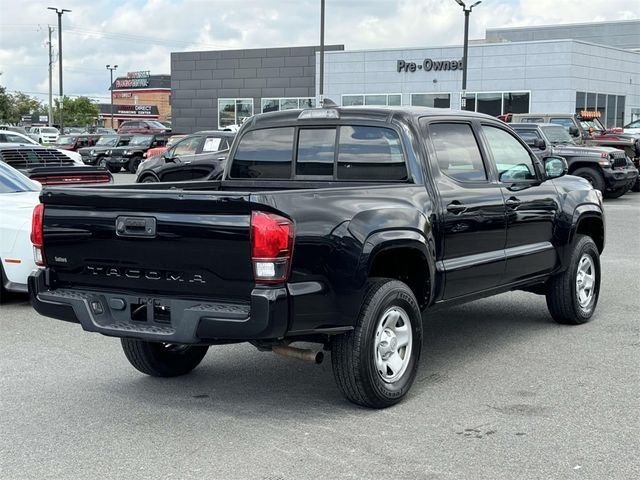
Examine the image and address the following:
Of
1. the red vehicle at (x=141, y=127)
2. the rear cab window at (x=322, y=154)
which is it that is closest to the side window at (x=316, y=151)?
the rear cab window at (x=322, y=154)

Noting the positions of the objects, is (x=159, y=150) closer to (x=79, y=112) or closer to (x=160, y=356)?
(x=160, y=356)

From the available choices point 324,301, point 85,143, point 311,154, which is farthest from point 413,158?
point 85,143

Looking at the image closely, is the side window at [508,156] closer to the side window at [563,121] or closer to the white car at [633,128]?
the side window at [563,121]

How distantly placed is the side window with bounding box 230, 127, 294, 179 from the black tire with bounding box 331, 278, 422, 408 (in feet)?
5.31

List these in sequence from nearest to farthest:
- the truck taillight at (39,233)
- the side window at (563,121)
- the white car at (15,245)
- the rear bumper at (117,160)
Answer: the truck taillight at (39,233), the white car at (15,245), the side window at (563,121), the rear bumper at (117,160)

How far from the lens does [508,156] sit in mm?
7188

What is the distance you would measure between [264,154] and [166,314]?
2154 millimetres

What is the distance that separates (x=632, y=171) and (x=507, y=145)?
15.0 m

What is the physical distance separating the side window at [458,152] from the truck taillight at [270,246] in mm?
1885

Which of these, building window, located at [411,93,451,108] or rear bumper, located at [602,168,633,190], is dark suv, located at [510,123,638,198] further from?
building window, located at [411,93,451,108]

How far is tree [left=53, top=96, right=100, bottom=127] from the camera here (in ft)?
345

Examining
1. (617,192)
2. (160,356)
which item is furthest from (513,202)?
(617,192)

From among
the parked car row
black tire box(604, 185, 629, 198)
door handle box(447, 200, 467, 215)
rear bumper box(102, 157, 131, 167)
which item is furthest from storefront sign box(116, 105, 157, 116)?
door handle box(447, 200, 467, 215)

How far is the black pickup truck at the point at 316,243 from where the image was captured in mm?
4828
